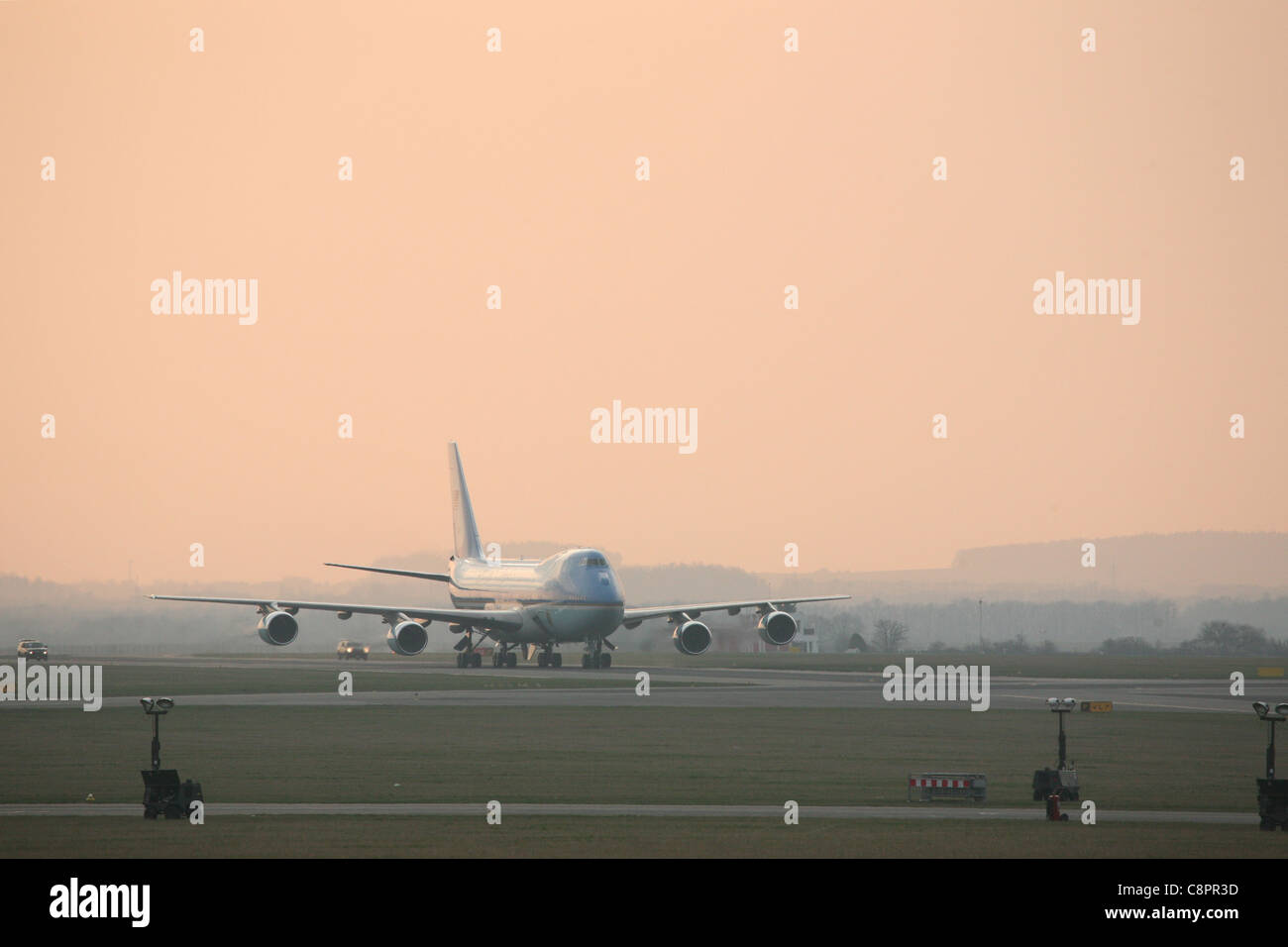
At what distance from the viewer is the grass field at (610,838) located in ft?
79.4

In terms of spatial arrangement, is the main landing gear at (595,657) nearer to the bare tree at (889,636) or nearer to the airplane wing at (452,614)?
the airplane wing at (452,614)

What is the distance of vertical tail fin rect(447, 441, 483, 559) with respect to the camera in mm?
109562

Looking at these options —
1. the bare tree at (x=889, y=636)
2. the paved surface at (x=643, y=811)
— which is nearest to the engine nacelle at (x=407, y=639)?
the paved surface at (x=643, y=811)

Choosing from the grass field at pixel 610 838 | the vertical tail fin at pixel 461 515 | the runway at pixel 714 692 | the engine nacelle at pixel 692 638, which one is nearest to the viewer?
the grass field at pixel 610 838

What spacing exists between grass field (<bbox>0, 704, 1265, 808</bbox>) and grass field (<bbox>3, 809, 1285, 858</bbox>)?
3615 millimetres

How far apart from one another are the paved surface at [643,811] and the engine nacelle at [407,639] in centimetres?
5605

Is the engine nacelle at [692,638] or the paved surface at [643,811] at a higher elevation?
the engine nacelle at [692,638]

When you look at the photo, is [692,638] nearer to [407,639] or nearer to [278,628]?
[407,639]

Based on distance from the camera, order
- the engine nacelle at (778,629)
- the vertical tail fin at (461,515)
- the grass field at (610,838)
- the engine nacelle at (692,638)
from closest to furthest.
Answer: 1. the grass field at (610,838)
2. the engine nacelle at (778,629)
3. the engine nacelle at (692,638)
4. the vertical tail fin at (461,515)

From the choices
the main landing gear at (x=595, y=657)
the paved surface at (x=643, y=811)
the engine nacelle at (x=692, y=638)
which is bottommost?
the paved surface at (x=643, y=811)

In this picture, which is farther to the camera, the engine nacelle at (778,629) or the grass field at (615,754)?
the engine nacelle at (778,629)
